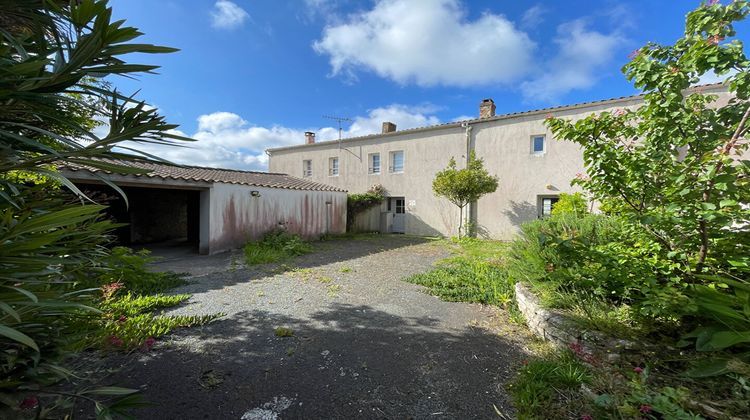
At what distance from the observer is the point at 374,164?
1633cm

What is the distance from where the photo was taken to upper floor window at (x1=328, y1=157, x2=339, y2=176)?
1741cm

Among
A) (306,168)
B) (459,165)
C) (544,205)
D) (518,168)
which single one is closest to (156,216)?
(306,168)

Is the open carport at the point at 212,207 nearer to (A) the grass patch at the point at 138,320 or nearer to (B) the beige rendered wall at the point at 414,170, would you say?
(B) the beige rendered wall at the point at 414,170

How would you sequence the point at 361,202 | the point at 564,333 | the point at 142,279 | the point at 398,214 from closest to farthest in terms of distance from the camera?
1. the point at 564,333
2. the point at 142,279
3. the point at 361,202
4. the point at 398,214

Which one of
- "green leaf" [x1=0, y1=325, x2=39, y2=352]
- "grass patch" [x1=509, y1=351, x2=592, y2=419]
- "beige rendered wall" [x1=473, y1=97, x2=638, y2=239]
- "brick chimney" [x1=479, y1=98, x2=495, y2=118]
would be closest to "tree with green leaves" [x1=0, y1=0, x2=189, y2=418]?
"green leaf" [x1=0, y1=325, x2=39, y2=352]

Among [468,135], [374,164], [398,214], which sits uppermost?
[468,135]

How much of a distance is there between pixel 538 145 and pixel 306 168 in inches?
513

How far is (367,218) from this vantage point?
15.9m

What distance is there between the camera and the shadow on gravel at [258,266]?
20.1ft

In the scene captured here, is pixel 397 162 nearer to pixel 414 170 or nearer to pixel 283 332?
pixel 414 170

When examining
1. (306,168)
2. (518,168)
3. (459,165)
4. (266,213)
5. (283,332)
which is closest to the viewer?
(283,332)

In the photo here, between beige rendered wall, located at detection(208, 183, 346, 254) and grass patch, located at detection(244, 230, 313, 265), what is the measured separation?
55 centimetres

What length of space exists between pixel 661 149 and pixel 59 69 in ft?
14.8

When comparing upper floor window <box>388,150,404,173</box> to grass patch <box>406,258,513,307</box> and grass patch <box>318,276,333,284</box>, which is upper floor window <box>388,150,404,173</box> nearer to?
grass patch <box>406,258,513,307</box>
